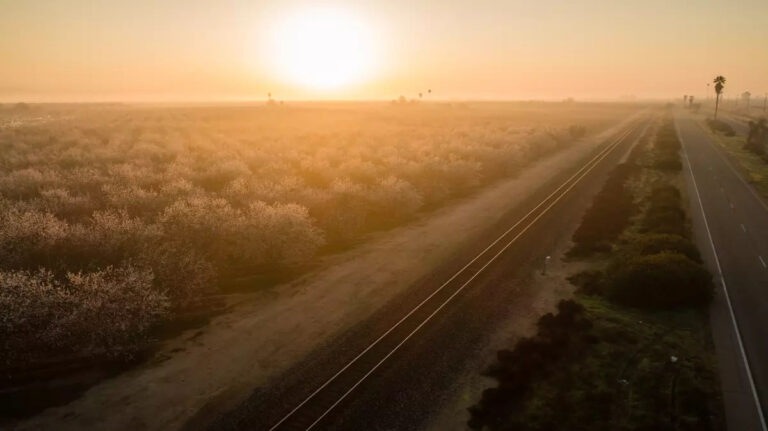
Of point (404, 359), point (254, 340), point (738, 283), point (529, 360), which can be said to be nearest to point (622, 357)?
point (529, 360)

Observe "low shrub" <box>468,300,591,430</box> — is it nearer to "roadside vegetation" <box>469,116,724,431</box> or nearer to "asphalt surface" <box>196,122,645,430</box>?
"roadside vegetation" <box>469,116,724,431</box>

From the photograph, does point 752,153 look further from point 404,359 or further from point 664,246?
point 404,359

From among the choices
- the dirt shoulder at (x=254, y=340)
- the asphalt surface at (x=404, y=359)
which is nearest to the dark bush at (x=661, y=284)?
the asphalt surface at (x=404, y=359)

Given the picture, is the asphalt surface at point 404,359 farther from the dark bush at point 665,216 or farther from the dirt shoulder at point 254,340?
the dark bush at point 665,216

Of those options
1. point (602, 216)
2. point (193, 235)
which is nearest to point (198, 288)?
point (193, 235)

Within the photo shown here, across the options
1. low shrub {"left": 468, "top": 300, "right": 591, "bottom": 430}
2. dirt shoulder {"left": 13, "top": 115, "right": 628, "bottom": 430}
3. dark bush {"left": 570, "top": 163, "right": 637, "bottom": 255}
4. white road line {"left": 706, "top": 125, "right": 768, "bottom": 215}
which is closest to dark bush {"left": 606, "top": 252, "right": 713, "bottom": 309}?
low shrub {"left": 468, "top": 300, "right": 591, "bottom": 430}
